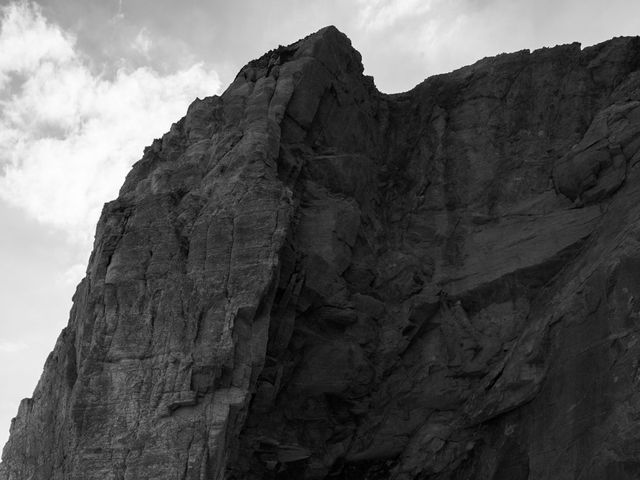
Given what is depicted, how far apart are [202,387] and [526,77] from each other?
26.3 metres

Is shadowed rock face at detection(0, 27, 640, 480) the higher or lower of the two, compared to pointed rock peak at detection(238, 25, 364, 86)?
lower

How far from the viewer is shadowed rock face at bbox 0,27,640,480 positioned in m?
29.3

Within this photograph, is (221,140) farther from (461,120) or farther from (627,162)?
(627,162)

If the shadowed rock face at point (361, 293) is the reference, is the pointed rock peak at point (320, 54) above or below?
above

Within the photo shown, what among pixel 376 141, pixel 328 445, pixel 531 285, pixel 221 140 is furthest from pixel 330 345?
pixel 376 141

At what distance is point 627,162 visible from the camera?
3431 cm

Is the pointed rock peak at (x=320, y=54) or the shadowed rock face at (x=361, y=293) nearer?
the shadowed rock face at (x=361, y=293)

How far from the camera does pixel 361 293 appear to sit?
123 feet

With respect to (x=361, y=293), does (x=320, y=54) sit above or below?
above

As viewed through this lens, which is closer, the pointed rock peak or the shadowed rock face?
the shadowed rock face

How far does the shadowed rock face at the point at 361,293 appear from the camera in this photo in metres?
29.3

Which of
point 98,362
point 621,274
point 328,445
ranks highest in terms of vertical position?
point 98,362

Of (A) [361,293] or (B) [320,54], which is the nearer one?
(A) [361,293]

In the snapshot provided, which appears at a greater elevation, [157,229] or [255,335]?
[157,229]
